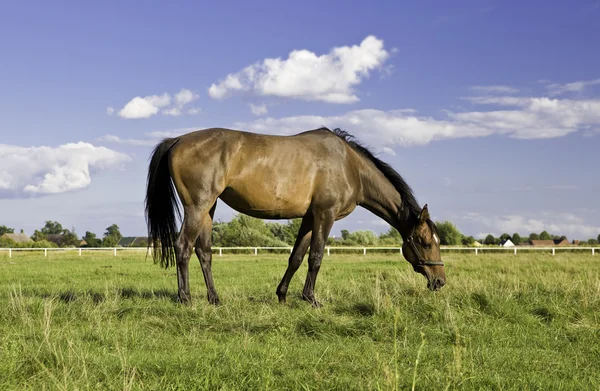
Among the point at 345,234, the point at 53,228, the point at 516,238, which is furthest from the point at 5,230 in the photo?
the point at 516,238

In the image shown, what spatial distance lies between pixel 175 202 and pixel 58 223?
135987 mm

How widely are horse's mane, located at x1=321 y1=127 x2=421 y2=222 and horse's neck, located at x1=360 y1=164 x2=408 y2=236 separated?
3.0 inches

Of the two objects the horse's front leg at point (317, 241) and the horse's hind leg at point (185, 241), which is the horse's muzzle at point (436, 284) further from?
the horse's hind leg at point (185, 241)

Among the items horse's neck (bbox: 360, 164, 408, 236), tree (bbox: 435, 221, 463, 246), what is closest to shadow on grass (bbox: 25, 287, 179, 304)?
horse's neck (bbox: 360, 164, 408, 236)

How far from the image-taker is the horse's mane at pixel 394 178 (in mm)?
9555

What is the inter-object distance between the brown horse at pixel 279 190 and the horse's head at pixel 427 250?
0.02 meters

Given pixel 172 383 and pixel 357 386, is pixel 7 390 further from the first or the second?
pixel 357 386

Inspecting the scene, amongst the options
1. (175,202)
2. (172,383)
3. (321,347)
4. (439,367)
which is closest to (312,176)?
(175,202)

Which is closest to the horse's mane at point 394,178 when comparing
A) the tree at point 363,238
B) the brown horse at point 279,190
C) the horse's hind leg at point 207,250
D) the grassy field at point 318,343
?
the brown horse at point 279,190

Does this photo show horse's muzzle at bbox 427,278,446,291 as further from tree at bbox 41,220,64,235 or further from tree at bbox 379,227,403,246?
tree at bbox 41,220,64,235

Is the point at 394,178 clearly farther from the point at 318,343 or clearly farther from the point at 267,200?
the point at 318,343

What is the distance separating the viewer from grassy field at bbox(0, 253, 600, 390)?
422cm

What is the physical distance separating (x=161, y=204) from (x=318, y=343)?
4.29m

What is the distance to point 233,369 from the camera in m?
4.33
